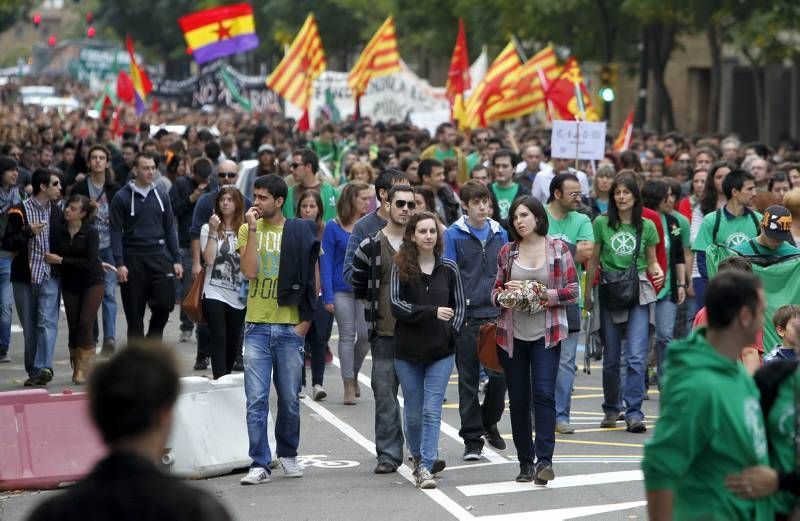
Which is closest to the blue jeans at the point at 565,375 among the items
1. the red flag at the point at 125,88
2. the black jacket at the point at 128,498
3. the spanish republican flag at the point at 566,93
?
the black jacket at the point at 128,498

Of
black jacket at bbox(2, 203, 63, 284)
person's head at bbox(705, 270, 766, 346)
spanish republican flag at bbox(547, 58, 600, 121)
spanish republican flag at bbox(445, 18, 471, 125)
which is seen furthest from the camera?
spanish republican flag at bbox(445, 18, 471, 125)

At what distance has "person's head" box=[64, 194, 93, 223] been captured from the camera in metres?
13.6

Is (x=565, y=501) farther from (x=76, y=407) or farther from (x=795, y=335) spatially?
(x=76, y=407)

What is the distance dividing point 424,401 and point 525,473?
2.53 feet

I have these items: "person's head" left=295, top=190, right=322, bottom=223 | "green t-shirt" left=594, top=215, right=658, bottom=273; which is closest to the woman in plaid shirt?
"green t-shirt" left=594, top=215, right=658, bottom=273

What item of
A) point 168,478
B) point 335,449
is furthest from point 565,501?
point 168,478

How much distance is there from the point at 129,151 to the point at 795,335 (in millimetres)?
13545

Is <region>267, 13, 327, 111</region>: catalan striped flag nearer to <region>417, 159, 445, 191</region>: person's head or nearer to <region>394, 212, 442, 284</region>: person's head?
<region>417, 159, 445, 191</region>: person's head

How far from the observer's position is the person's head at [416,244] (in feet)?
31.8

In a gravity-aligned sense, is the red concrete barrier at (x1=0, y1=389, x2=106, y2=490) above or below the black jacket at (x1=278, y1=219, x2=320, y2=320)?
below

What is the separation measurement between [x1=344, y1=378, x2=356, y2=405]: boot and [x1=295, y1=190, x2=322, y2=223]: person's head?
1.45 meters

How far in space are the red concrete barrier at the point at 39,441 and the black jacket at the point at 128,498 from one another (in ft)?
19.1

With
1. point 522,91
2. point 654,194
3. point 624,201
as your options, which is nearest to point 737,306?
point 624,201

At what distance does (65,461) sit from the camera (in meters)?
9.80
